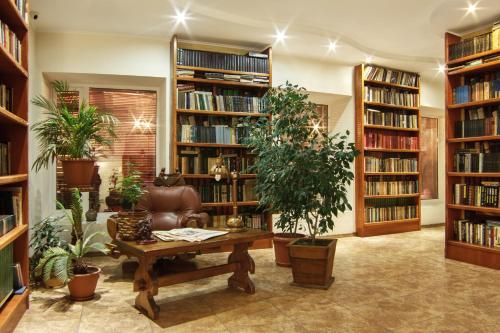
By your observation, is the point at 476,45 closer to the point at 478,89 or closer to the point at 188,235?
the point at 478,89

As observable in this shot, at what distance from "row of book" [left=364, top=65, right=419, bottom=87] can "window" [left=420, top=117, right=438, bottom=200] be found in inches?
45.7

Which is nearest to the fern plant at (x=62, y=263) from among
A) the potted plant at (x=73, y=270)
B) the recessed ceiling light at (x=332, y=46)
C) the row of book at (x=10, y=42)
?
the potted plant at (x=73, y=270)

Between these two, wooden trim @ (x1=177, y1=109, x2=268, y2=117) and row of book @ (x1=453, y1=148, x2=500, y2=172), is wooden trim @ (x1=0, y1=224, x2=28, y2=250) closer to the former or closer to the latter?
wooden trim @ (x1=177, y1=109, x2=268, y2=117)

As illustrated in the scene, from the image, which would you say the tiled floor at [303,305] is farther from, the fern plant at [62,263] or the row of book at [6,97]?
the row of book at [6,97]

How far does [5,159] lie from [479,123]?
4.67 metres

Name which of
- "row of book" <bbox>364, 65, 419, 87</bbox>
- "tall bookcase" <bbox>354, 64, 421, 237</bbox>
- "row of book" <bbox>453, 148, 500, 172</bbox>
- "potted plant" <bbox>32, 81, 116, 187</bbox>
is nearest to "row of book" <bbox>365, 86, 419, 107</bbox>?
"tall bookcase" <bbox>354, 64, 421, 237</bbox>

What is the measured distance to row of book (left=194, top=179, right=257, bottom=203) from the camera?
16.2 feet

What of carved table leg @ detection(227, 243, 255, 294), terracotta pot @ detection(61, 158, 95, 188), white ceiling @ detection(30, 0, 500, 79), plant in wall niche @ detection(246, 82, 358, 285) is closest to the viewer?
carved table leg @ detection(227, 243, 255, 294)

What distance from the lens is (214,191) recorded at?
496 centimetres

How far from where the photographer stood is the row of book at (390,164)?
6.11 m

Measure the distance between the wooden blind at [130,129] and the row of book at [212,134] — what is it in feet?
2.10

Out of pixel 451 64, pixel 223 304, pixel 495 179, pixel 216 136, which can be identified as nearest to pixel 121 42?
pixel 216 136

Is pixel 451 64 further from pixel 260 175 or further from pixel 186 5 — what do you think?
pixel 186 5

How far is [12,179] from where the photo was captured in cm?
247
